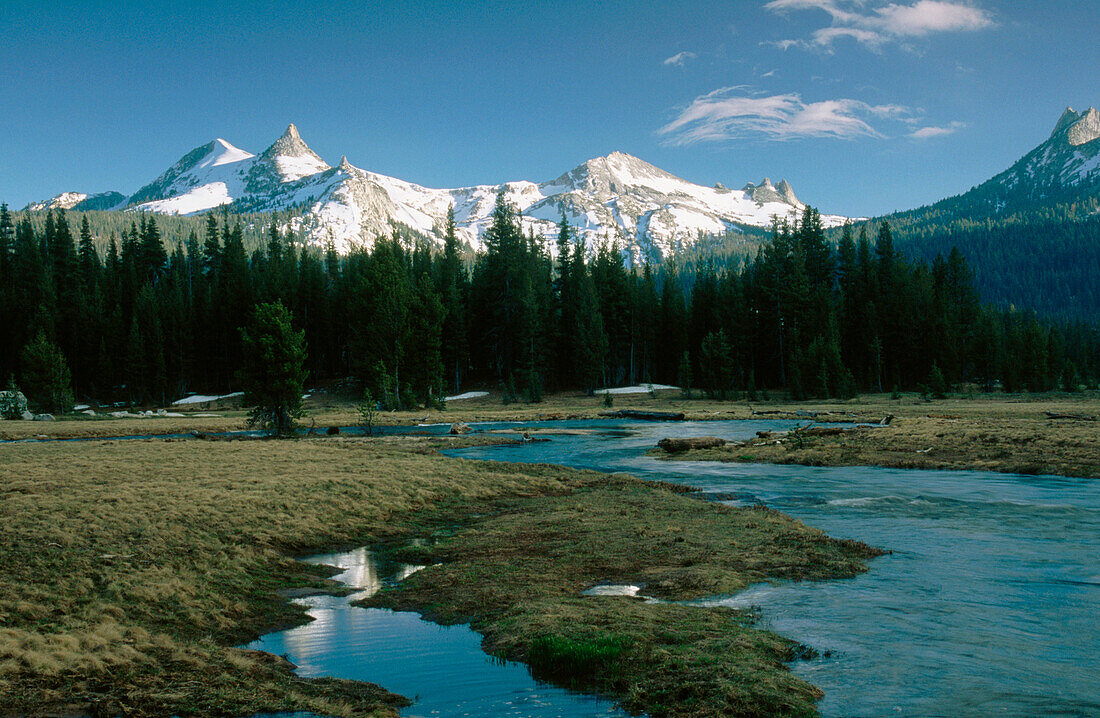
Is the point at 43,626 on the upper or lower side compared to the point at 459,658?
upper

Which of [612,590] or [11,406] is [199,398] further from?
[612,590]

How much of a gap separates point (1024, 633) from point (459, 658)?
8.14m

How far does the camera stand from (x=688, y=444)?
35.2 metres

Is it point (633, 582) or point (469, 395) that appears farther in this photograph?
point (469, 395)

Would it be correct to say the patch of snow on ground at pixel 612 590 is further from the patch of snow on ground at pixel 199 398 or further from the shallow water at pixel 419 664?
the patch of snow on ground at pixel 199 398

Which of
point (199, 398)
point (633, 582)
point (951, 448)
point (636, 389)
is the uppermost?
point (199, 398)

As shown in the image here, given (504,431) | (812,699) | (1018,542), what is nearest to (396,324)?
(504,431)

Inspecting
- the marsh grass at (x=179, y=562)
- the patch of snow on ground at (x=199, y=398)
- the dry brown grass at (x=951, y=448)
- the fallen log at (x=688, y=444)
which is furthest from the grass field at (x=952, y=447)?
the patch of snow on ground at (x=199, y=398)

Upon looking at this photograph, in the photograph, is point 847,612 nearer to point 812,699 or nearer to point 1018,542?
point 812,699

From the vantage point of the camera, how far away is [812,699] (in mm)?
7609

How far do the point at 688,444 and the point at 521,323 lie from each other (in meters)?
52.4

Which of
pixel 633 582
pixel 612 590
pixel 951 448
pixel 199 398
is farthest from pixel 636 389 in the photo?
pixel 612 590

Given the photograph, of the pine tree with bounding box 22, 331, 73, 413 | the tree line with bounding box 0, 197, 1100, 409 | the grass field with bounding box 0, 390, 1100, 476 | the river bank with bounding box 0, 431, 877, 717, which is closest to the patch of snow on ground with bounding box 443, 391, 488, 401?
the tree line with bounding box 0, 197, 1100, 409

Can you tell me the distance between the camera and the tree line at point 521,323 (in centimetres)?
7588
